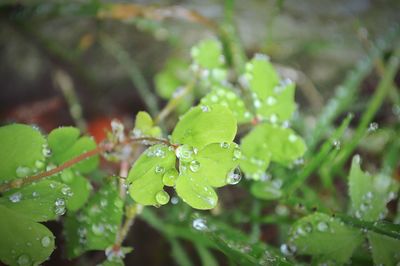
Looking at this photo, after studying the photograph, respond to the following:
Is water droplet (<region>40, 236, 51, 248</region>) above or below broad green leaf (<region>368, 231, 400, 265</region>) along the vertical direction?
below

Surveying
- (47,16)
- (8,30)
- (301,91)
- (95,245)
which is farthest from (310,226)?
(8,30)

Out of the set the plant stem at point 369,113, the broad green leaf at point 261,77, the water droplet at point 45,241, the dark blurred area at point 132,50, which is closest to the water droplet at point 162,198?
the water droplet at point 45,241

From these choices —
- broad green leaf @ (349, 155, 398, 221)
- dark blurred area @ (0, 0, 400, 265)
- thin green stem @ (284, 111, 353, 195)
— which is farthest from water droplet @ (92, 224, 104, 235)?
dark blurred area @ (0, 0, 400, 265)

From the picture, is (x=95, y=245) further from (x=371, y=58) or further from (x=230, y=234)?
(x=371, y=58)

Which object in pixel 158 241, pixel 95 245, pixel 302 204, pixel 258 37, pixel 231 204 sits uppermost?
pixel 258 37

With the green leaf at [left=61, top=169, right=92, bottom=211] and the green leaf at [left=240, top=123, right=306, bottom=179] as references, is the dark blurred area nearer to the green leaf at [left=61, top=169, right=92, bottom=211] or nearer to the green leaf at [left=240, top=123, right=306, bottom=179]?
the green leaf at [left=240, top=123, right=306, bottom=179]

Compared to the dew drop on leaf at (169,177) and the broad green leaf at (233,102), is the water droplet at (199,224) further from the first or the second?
the broad green leaf at (233,102)

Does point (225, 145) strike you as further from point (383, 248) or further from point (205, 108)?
point (383, 248)
